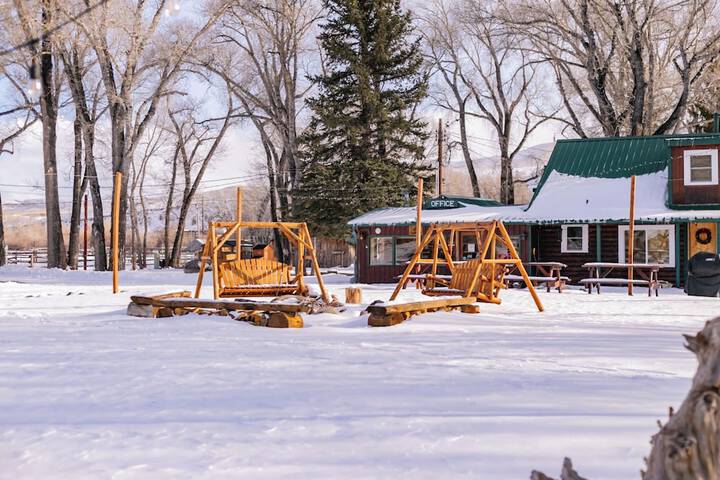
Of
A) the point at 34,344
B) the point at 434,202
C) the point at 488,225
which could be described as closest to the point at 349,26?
the point at 434,202

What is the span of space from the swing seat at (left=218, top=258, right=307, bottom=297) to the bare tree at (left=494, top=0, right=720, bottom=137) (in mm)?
20837

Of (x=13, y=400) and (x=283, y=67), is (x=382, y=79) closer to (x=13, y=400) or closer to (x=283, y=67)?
(x=283, y=67)

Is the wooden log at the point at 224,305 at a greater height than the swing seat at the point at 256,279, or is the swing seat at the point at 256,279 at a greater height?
the swing seat at the point at 256,279

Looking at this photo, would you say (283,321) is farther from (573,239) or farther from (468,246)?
(468,246)

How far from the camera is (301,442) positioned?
15.0 ft

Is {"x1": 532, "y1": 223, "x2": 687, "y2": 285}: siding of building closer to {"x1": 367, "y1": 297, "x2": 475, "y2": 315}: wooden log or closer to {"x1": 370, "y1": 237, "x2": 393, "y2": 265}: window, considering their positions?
{"x1": 370, "y1": 237, "x2": 393, "y2": 265}: window

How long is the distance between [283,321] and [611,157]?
19942 mm

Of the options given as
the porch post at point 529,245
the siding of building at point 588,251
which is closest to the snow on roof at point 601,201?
the porch post at point 529,245

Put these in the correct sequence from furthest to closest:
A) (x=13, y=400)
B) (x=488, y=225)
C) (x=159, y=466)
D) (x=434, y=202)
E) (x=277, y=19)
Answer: (x=277, y=19), (x=434, y=202), (x=488, y=225), (x=13, y=400), (x=159, y=466)

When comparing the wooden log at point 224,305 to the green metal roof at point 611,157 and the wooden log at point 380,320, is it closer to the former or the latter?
the wooden log at point 380,320

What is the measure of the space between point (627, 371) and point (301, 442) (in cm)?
373

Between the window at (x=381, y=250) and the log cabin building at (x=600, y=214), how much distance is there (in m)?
Answer: 0.04

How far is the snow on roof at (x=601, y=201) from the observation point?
23.6 metres

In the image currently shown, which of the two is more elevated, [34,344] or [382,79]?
[382,79]
